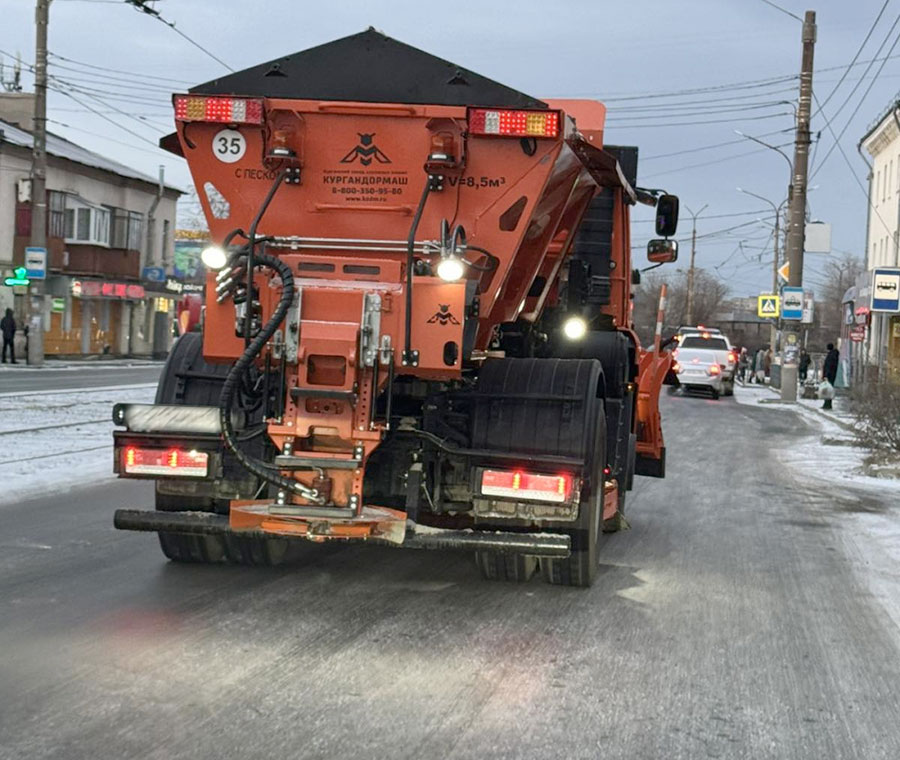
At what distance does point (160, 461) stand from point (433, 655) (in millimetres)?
2005

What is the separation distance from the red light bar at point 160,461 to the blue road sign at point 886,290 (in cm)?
1984

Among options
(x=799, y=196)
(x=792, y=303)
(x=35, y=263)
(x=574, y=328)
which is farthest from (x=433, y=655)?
A: (x=35, y=263)

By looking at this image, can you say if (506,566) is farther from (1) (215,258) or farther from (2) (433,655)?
(1) (215,258)

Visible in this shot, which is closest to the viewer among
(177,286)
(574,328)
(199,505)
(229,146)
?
(229,146)

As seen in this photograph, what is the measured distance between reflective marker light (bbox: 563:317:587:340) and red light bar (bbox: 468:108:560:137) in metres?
2.45

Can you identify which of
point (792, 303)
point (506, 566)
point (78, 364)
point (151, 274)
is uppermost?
point (151, 274)

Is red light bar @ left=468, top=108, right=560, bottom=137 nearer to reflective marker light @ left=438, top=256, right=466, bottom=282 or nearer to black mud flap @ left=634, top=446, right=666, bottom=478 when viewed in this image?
reflective marker light @ left=438, top=256, right=466, bottom=282

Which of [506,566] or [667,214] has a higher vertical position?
[667,214]

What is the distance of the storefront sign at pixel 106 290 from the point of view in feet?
153

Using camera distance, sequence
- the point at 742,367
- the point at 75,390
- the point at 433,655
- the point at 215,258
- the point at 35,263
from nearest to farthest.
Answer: the point at 433,655, the point at 215,258, the point at 75,390, the point at 35,263, the point at 742,367

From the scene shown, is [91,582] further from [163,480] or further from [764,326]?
[764,326]

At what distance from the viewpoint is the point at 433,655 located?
18.4 feet

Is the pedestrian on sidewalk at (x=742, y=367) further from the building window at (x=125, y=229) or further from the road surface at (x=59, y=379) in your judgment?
the road surface at (x=59, y=379)

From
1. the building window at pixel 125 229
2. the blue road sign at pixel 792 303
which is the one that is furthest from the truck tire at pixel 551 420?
the building window at pixel 125 229
